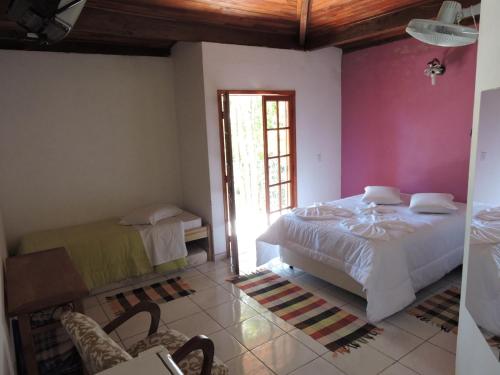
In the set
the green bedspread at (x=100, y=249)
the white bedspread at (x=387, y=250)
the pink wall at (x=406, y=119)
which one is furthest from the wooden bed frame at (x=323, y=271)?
the pink wall at (x=406, y=119)

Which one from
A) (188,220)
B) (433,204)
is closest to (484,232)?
(433,204)

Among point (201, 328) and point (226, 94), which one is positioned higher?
point (226, 94)

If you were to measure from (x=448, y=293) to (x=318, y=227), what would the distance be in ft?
4.11

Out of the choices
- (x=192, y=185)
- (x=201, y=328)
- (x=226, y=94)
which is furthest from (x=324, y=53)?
(x=201, y=328)

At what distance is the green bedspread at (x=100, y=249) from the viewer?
132 inches

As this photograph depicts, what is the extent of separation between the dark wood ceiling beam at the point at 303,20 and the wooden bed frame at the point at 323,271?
2.47 meters

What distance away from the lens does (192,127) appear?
4.16 meters

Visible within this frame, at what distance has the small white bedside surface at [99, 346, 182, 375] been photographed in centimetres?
118

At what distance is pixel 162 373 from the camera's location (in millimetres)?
1166

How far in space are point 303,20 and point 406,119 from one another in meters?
1.70

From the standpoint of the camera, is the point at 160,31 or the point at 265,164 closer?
the point at 160,31

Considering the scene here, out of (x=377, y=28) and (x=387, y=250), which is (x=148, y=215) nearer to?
(x=387, y=250)

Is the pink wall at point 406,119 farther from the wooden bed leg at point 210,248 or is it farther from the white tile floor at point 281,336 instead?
the wooden bed leg at point 210,248

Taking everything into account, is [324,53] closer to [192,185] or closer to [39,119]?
[192,185]
